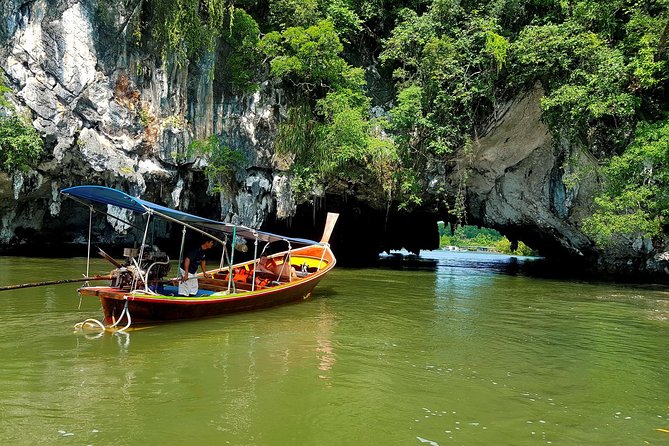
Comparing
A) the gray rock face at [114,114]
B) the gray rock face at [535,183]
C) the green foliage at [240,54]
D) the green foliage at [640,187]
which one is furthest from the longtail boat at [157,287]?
the gray rock face at [535,183]

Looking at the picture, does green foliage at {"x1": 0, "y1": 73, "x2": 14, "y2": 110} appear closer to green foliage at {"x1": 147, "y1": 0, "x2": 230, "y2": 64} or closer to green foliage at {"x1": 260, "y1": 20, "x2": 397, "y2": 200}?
green foliage at {"x1": 147, "y1": 0, "x2": 230, "y2": 64}

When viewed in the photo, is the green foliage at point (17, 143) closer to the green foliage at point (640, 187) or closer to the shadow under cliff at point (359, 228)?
the shadow under cliff at point (359, 228)

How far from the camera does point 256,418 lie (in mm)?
4215

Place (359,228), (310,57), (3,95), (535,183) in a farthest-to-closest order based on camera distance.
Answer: (359,228), (535,183), (310,57), (3,95)

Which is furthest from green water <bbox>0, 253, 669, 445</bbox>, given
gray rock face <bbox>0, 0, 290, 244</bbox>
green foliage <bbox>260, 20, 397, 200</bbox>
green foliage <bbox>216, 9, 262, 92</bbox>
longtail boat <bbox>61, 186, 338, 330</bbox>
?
green foliage <bbox>216, 9, 262, 92</bbox>

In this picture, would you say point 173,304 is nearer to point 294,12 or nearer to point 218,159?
point 218,159

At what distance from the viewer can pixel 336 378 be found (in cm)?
540

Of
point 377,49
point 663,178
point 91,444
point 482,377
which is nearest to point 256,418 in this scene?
point 91,444

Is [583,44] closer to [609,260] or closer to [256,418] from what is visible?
[609,260]

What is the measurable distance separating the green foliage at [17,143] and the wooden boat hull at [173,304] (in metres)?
9.41

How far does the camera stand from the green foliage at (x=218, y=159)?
16.7m

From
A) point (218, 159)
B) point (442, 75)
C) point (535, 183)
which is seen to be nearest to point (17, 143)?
point (218, 159)

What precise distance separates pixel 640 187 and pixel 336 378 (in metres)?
12.0

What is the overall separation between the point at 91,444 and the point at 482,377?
13.0 ft
